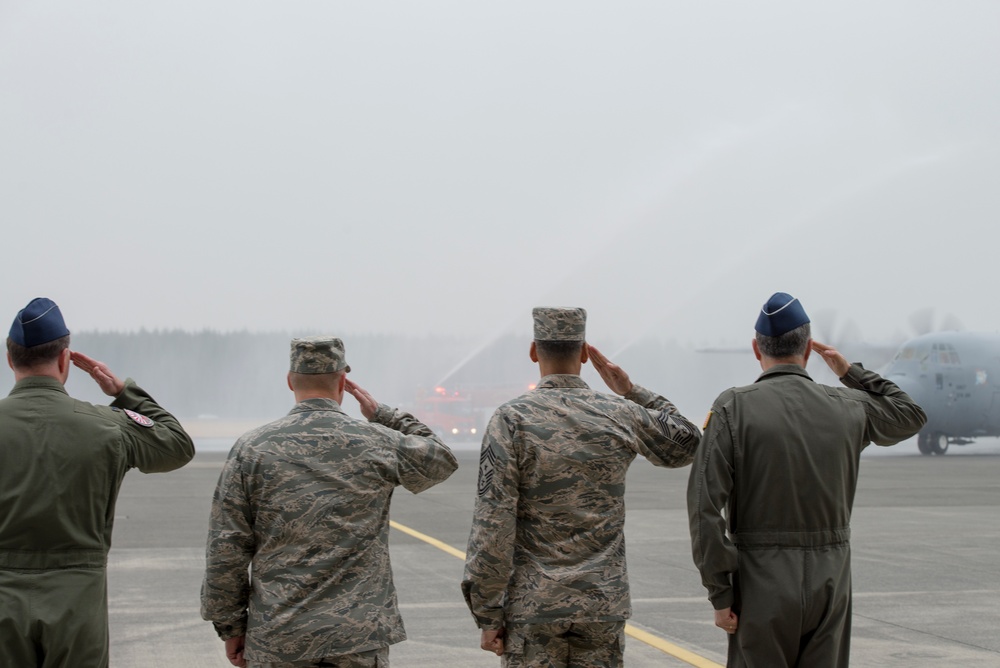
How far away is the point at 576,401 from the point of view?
163 inches

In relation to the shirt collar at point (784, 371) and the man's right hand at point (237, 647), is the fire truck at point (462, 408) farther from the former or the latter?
the man's right hand at point (237, 647)

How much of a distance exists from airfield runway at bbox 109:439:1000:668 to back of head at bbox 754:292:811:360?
3.29 m

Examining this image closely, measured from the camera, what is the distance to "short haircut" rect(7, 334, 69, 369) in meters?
→ 3.86

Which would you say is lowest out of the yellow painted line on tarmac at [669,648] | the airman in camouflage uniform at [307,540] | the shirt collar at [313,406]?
the yellow painted line on tarmac at [669,648]

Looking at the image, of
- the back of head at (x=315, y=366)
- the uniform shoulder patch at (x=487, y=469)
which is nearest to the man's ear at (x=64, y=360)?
the back of head at (x=315, y=366)

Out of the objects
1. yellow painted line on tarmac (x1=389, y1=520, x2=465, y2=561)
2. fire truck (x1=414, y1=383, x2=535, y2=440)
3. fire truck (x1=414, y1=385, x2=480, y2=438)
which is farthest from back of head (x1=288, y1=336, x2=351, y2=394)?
fire truck (x1=414, y1=385, x2=480, y2=438)

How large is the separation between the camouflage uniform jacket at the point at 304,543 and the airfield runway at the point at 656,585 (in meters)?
3.30

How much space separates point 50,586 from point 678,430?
2.35 meters

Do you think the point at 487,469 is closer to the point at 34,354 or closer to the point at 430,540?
the point at 34,354

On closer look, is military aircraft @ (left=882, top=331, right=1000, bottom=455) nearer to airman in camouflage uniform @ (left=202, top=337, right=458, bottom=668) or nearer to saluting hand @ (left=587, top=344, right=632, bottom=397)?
saluting hand @ (left=587, top=344, right=632, bottom=397)

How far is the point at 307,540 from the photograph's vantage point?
152 inches

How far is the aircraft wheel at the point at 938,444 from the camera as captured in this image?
1441 inches

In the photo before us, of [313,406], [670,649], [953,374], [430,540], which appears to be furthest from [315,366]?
[953,374]

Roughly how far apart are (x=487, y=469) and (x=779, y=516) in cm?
111
